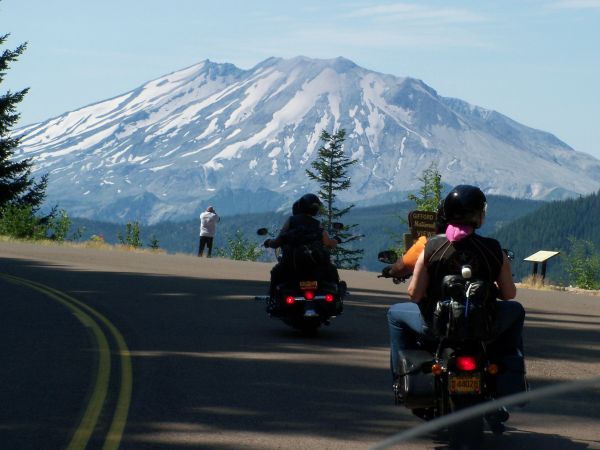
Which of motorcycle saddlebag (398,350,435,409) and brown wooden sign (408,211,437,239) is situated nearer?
motorcycle saddlebag (398,350,435,409)

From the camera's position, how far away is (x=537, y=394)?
338cm

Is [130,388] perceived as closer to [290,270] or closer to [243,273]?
[290,270]

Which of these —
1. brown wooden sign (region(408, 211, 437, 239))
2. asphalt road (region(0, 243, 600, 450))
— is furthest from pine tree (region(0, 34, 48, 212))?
asphalt road (region(0, 243, 600, 450))

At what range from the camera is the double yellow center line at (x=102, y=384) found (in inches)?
321

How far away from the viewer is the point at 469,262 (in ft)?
24.7

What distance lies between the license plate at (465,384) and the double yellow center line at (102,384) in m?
2.23

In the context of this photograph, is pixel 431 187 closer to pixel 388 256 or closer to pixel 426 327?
pixel 388 256

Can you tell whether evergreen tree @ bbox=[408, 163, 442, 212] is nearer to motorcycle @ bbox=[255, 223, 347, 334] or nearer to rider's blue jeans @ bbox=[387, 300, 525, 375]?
motorcycle @ bbox=[255, 223, 347, 334]

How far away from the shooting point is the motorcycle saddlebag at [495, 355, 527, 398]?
287 inches

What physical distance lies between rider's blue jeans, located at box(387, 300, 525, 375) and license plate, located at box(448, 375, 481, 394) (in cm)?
41

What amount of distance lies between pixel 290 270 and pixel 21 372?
4.08 m

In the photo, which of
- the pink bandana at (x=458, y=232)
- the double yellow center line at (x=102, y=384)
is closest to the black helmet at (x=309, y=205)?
the double yellow center line at (x=102, y=384)

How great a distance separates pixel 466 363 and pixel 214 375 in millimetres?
4433

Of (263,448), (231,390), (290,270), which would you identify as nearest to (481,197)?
(263,448)
